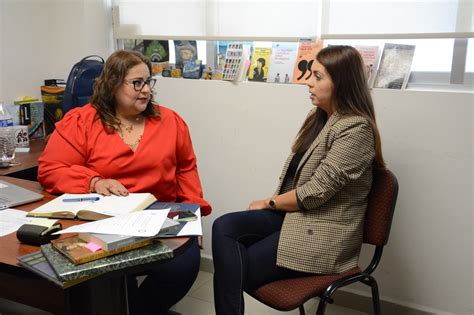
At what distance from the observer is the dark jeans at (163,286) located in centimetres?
197

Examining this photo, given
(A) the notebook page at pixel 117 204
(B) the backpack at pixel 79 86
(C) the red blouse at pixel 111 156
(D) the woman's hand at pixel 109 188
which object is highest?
(B) the backpack at pixel 79 86

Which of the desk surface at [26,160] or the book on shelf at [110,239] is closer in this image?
the book on shelf at [110,239]

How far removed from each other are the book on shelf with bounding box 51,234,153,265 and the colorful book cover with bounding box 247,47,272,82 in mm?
1440

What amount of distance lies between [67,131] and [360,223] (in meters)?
1.20

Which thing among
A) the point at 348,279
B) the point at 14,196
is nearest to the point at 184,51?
the point at 14,196

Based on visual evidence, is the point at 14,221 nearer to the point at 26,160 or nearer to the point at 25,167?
the point at 25,167

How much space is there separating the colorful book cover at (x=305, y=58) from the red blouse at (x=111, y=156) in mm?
720

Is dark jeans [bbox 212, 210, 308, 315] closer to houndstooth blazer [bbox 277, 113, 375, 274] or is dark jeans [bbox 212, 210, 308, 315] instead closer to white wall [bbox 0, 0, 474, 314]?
houndstooth blazer [bbox 277, 113, 375, 274]

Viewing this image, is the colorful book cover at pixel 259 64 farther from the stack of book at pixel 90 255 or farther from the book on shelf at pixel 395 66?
the stack of book at pixel 90 255

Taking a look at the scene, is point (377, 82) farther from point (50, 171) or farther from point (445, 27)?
point (50, 171)

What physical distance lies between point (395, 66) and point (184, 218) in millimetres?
1277

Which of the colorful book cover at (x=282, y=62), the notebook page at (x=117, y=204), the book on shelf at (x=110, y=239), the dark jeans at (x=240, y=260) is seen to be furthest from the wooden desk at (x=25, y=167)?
the colorful book cover at (x=282, y=62)

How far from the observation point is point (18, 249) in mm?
1398

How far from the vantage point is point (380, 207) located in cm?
189
